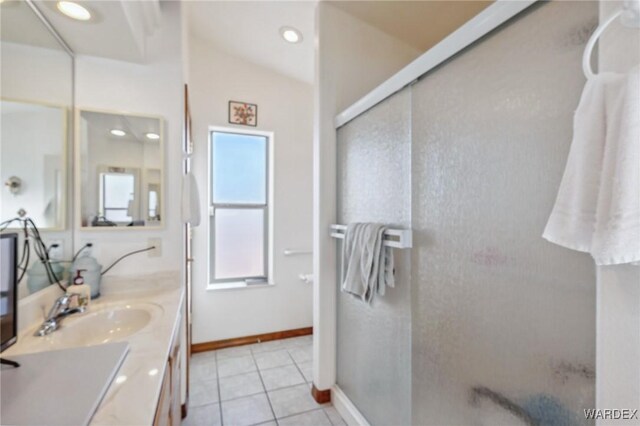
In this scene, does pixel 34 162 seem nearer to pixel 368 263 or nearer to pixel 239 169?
pixel 368 263

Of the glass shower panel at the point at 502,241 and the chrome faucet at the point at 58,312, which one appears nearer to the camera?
the glass shower panel at the point at 502,241

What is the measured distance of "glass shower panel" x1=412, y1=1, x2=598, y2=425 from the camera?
2.46 ft

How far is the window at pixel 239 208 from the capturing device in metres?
2.95

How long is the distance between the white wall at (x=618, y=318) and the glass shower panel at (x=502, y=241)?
67mm

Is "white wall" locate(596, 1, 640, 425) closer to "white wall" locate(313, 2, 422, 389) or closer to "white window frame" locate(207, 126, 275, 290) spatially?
"white wall" locate(313, 2, 422, 389)

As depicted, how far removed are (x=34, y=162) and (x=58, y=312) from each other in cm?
69

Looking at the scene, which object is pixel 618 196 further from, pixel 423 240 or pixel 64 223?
pixel 64 223

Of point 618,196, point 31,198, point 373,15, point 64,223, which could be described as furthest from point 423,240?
point 64,223

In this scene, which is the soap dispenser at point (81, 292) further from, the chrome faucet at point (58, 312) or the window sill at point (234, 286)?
the window sill at point (234, 286)

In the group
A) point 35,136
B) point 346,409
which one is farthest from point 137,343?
point 346,409

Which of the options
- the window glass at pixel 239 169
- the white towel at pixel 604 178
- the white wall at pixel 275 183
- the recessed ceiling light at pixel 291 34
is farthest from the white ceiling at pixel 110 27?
the white towel at pixel 604 178

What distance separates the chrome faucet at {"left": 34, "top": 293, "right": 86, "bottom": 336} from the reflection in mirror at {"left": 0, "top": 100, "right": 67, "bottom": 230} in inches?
14.5

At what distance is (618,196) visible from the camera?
0.54 metres

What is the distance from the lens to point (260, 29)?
7.51ft
